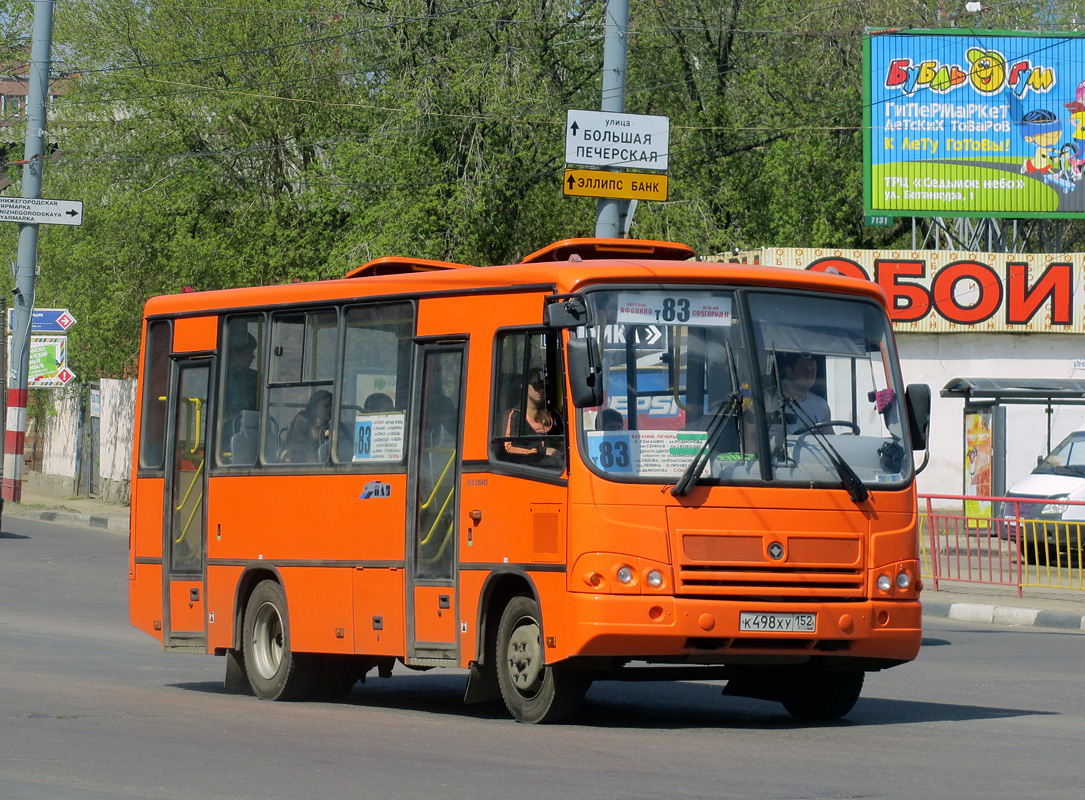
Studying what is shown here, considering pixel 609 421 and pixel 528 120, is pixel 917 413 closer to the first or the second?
pixel 609 421

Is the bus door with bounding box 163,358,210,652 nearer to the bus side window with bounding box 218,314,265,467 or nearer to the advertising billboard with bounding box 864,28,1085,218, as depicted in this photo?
the bus side window with bounding box 218,314,265,467

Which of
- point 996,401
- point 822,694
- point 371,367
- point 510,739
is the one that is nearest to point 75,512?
point 996,401

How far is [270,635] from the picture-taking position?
12773 mm

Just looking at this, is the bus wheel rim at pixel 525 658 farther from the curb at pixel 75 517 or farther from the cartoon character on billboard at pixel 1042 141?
the cartoon character on billboard at pixel 1042 141

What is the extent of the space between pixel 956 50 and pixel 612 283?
27.6 metres

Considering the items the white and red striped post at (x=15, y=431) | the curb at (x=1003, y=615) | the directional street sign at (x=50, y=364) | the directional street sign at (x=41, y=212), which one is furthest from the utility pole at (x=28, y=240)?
the curb at (x=1003, y=615)

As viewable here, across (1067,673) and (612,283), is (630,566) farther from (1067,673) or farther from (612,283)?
(1067,673)

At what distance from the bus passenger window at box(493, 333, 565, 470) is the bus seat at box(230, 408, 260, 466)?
286 cm

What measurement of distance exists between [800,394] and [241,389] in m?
4.57

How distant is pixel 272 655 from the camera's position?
1273 cm

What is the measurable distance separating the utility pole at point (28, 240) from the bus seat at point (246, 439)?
23.1 meters

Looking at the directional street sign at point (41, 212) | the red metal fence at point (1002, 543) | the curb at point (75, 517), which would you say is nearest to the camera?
the red metal fence at point (1002, 543)

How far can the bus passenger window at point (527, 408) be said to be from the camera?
10.2 meters

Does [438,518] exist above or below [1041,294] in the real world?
below
